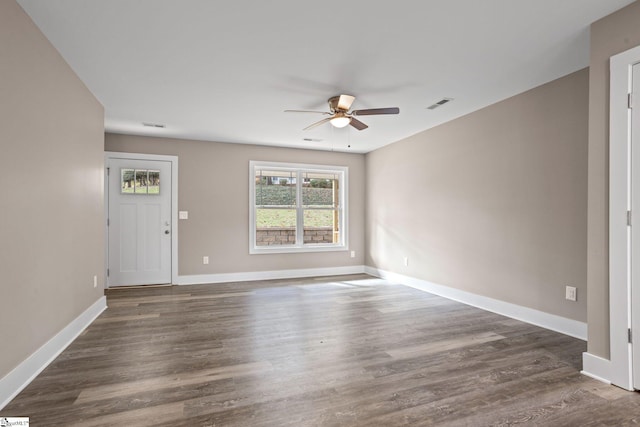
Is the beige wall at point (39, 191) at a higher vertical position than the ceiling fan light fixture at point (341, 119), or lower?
lower

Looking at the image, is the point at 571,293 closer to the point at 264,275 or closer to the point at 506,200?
the point at 506,200

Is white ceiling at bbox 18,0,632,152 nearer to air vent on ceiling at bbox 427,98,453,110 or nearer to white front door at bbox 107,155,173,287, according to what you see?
air vent on ceiling at bbox 427,98,453,110

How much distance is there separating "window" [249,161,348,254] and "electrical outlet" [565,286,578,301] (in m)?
3.92

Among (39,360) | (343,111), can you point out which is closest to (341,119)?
(343,111)

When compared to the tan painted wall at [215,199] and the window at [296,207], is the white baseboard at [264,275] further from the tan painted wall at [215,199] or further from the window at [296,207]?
the window at [296,207]

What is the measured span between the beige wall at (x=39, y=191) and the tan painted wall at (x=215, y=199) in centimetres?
202

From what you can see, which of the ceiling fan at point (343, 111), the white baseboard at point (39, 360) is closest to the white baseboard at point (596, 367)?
the ceiling fan at point (343, 111)

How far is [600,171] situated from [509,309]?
1996 millimetres

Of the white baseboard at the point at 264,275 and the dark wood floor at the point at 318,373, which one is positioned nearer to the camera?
the dark wood floor at the point at 318,373

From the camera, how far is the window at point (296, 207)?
6.02 m

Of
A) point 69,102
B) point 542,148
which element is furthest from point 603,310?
point 69,102

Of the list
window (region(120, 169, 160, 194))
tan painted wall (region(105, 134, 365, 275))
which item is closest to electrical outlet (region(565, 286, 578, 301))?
tan painted wall (region(105, 134, 365, 275))

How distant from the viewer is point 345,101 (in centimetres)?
346

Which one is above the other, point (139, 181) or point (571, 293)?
point (139, 181)
